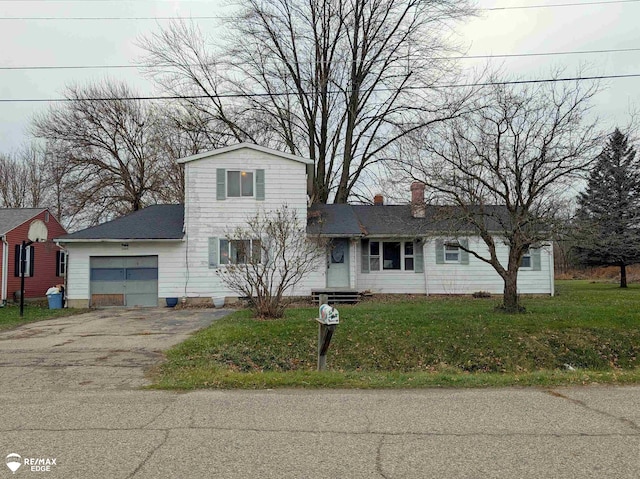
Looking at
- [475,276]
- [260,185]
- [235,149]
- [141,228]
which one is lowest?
[475,276]

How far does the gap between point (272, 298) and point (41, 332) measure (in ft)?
20.0

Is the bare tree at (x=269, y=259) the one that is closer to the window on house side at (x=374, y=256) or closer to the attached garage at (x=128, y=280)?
the attached garage at (x=128, y=280)

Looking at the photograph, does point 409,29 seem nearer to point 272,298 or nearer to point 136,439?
point 272,298

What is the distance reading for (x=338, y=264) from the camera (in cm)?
2022

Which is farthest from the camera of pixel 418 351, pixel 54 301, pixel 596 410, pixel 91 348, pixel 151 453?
pixel 54 301

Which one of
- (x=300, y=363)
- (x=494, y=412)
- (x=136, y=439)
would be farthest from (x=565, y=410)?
(x=300, y=363)

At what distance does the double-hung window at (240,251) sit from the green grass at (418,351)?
70.8 inches

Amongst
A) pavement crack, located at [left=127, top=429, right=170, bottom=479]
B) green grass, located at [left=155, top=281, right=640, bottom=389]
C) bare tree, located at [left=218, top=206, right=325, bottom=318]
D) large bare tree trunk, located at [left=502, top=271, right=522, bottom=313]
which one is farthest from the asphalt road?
large bare tree trunk, located at [left=502, top=271, right=522, bottom=313]

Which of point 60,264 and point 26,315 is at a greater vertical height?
point 60,264

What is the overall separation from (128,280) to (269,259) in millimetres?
6869

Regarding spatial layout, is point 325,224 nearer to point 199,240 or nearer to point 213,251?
point 213,251

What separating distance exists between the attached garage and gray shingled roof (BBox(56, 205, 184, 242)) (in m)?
0.91

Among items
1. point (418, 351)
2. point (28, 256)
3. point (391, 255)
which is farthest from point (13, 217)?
point (418, 351)

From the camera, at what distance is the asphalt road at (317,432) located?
3.93 metres
